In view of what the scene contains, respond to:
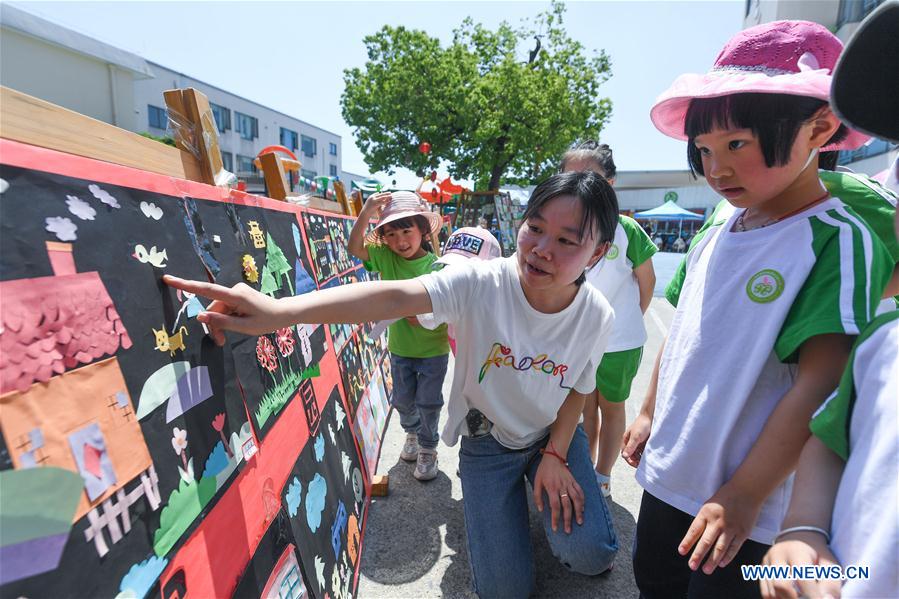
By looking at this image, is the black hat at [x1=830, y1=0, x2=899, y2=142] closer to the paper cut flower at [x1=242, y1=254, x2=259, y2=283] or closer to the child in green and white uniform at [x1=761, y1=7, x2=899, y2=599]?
the child in green and white uniform at [x1=761, y1=7, x2=899, y2=599]

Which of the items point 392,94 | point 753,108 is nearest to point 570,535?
point 753,108

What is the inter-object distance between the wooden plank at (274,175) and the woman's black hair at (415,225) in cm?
65

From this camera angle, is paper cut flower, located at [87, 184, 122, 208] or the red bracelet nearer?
paper cut flower, located at [87, 184, 122, 208]

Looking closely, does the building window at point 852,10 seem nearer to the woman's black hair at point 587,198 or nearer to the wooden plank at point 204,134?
the woman's black hair at point 587,198

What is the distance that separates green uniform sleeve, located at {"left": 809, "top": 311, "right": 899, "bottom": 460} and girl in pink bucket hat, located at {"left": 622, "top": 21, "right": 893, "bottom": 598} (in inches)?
7.9

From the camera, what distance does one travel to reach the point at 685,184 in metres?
39.0

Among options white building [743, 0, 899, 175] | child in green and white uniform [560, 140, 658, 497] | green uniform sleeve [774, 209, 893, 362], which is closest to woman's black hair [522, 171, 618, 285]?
green uniform sleeve [774, 209, 893, 362]

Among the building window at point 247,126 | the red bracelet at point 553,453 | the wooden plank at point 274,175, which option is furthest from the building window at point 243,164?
the red bracelet at point 553,453

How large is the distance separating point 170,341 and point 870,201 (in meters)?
2.04

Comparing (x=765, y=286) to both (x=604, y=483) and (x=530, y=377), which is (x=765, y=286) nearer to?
(x=530, y=377)

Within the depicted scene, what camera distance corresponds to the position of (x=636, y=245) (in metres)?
2.59

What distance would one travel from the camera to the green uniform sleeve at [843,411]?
0.88 m

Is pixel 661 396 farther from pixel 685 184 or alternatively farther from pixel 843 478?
pixel 685 184

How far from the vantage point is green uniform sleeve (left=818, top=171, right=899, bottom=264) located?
135 centimetres
